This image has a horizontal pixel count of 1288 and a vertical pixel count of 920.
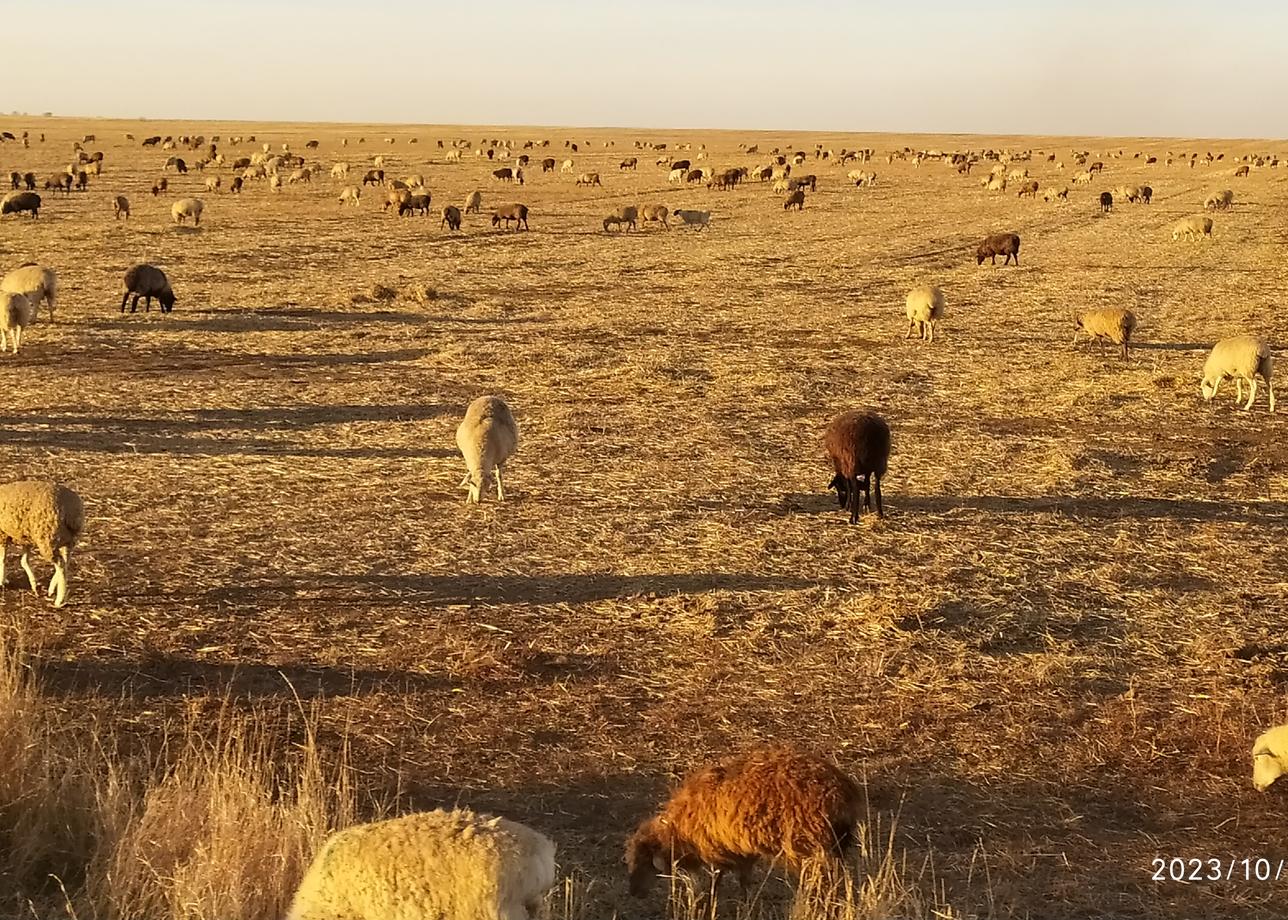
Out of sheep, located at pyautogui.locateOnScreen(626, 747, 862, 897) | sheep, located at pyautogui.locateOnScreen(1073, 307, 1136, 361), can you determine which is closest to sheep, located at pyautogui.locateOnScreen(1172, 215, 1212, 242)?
sheep, located at pyautogui.locateOnScreen(1073, 307, 1136, 361)

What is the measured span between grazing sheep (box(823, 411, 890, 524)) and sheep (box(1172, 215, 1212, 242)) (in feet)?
89.0

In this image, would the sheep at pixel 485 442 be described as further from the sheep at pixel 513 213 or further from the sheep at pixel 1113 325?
the sheep at pixel 513 213

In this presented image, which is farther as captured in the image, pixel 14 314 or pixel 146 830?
pixel 14 314

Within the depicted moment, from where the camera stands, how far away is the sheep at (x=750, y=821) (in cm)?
468

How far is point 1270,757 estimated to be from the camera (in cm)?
586

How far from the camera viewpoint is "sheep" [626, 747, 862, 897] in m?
4.68

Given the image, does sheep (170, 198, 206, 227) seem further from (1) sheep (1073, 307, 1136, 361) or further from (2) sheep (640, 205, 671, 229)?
(1) sheep (1073, 307, 1136, 361)

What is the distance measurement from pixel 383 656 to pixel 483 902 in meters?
3.53

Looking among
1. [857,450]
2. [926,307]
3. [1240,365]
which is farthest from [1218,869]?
[926,307]

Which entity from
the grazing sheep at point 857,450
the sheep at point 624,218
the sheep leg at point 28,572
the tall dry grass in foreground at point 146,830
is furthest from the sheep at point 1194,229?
the tall dry grass in foreground at point 146,830

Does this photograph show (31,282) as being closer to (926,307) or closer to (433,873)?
(926,307)

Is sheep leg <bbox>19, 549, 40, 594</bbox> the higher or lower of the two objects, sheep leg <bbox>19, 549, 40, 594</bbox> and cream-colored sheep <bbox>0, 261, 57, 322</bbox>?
the lower

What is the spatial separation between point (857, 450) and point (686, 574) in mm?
1903

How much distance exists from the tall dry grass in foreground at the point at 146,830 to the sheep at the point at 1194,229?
32824 mm
